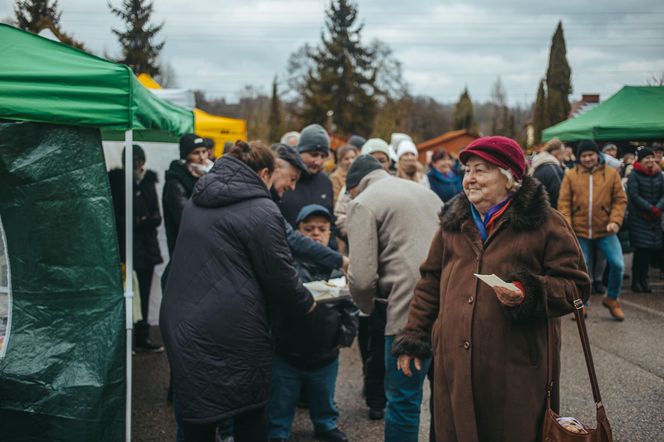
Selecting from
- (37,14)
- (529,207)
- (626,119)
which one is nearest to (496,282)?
(529,207)

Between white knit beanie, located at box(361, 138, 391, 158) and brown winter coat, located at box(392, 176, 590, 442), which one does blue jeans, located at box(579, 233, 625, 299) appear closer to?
white knit beanie, located at box(361, 138, 391, 158)

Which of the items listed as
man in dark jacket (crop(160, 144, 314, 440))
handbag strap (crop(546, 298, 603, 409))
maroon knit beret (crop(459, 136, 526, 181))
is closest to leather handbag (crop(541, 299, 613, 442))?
handbag strap (crop(546, 298, 603, 409))

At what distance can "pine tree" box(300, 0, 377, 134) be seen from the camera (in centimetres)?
4022

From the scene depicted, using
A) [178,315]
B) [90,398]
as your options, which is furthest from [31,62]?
[90,398]

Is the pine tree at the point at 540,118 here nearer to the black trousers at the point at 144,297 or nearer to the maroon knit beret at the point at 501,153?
the black trousers at the point at 144,297

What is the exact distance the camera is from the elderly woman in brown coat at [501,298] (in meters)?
2.24

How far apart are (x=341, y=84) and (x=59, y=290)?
3908 cm

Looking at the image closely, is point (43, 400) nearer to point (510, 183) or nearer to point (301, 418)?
point (301, 418)

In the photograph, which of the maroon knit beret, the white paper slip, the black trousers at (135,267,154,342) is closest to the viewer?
the white paper slip

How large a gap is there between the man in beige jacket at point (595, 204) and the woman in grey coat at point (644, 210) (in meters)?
1.17

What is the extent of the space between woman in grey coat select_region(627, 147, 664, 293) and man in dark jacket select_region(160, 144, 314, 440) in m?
6.40

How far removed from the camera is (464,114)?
57.2m

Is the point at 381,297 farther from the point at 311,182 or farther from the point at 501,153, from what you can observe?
the point at 311,182

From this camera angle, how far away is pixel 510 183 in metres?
2.40
